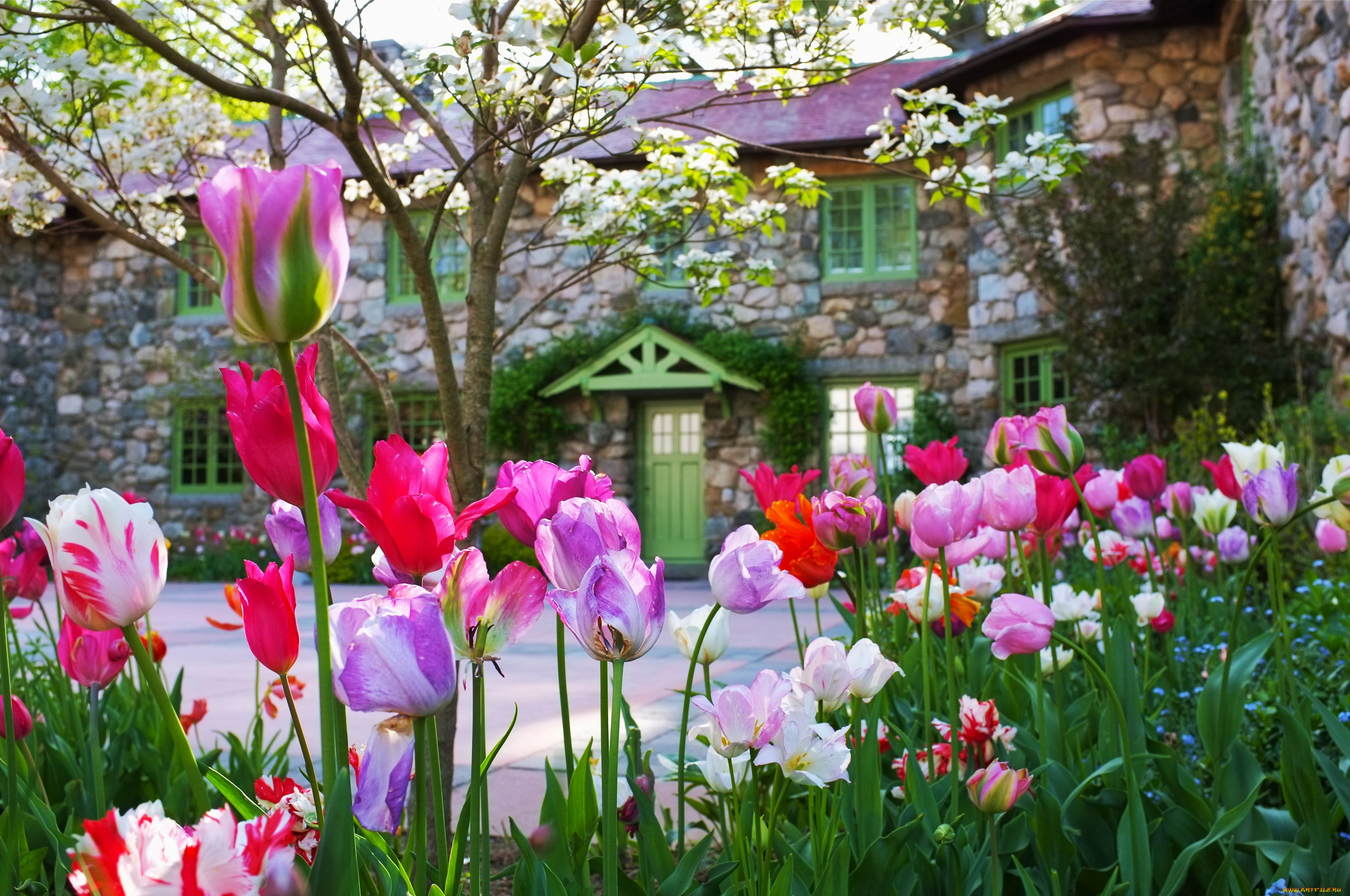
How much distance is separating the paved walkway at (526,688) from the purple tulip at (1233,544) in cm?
139

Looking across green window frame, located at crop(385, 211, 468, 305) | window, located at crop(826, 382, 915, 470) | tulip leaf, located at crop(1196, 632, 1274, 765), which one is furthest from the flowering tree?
green window frame, located at crop(385, 211, 468, 305)

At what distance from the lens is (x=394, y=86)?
209cm

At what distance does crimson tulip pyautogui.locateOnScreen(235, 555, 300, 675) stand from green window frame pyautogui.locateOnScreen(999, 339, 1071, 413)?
8.92 meters

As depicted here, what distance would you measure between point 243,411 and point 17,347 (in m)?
13.1

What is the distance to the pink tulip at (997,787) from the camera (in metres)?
1.06

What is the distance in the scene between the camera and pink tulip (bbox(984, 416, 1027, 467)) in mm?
1513

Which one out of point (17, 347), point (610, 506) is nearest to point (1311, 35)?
point (610, 506)

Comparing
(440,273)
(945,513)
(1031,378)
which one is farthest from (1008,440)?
(440,273)

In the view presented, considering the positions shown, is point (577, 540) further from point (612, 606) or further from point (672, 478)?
point (672, 478)

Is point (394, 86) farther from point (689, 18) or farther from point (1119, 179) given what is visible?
point (1119, 179)

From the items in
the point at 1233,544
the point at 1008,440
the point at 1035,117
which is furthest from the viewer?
the point at 1035,117

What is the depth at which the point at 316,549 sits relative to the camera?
664 millimetres

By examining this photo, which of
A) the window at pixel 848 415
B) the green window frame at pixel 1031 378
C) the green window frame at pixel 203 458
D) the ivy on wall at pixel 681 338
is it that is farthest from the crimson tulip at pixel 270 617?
the green window frame at pixel 203 458

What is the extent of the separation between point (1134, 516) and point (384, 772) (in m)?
2.10
